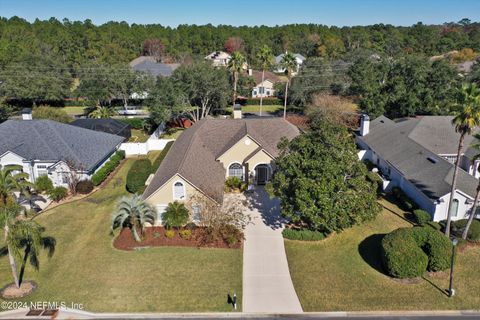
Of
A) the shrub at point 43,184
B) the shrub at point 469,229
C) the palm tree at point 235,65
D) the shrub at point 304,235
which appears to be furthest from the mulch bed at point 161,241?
the palm tree at point 235,65

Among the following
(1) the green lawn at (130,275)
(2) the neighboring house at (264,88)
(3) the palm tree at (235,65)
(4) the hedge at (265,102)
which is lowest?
(1) the green lawn at (130,275)

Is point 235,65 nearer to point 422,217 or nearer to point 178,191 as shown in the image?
point 178,191

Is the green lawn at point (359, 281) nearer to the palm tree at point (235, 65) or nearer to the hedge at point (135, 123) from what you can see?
the hedge at point (135, 123)

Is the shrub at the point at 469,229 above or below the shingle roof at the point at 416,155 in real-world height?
below

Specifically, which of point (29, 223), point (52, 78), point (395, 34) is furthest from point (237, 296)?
point (395, 34)

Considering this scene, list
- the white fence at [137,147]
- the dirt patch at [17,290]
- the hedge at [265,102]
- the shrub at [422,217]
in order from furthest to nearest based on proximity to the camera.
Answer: the hedge at [265,102] < the white fence at [137,147] < the shrub at [422,217] < the dirt patch at [17,290]

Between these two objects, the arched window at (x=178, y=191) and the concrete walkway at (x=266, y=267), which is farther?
the arched window at (x=178, y=191)

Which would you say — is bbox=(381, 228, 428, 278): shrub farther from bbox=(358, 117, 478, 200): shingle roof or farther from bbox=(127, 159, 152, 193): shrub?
bbox=(127, 159, 152, 193): shrub
